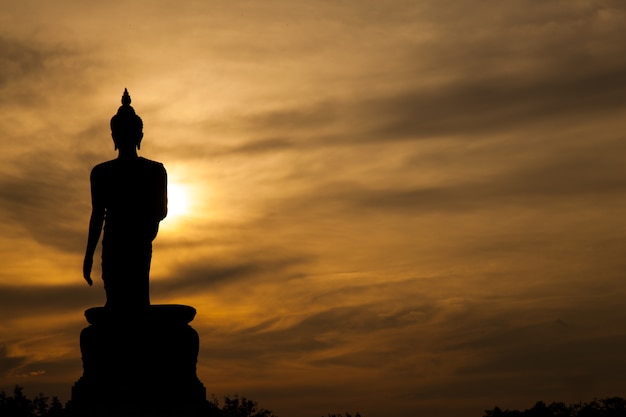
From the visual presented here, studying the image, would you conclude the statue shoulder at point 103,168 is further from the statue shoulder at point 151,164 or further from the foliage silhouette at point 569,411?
the foliage silhouette at point 569,411

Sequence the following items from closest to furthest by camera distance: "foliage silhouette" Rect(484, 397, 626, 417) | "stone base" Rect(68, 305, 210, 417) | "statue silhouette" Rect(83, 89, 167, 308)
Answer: "stone base" Rect(68, 305, 210, 417) < "statue silhouette" Rect(83, 89, 167, 308) < "foliage silhouette" Rect(484, 397, 626, 417)

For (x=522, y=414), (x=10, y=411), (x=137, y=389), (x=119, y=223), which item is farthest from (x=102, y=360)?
(x=522, y=414)

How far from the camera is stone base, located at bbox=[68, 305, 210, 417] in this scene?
16547 mm

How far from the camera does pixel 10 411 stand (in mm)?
37250

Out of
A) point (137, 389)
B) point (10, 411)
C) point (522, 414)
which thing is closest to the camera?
point (137, 389)

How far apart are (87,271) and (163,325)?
5.27ft

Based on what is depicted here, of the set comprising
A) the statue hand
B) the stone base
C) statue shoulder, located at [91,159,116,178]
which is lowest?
the stone base

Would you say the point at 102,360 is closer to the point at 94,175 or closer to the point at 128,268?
the point at 128,268

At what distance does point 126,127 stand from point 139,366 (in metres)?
3.71

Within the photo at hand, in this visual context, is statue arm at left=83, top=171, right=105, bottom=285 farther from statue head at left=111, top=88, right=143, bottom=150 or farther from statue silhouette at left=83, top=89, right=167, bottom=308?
statue head at left=111, top=88, right=143, bottom=150

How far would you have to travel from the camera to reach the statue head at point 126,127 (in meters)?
17.7

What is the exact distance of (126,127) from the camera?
17.7 m

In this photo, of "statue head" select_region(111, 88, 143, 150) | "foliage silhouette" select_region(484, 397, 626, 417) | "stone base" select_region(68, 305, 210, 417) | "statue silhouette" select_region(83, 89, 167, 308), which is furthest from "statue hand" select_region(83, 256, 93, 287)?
"foliage silhouette" select_region(484, 397, 626, 417)

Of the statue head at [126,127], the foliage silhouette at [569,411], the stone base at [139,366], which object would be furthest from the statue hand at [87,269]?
the foliage silhouette at [569,411]
